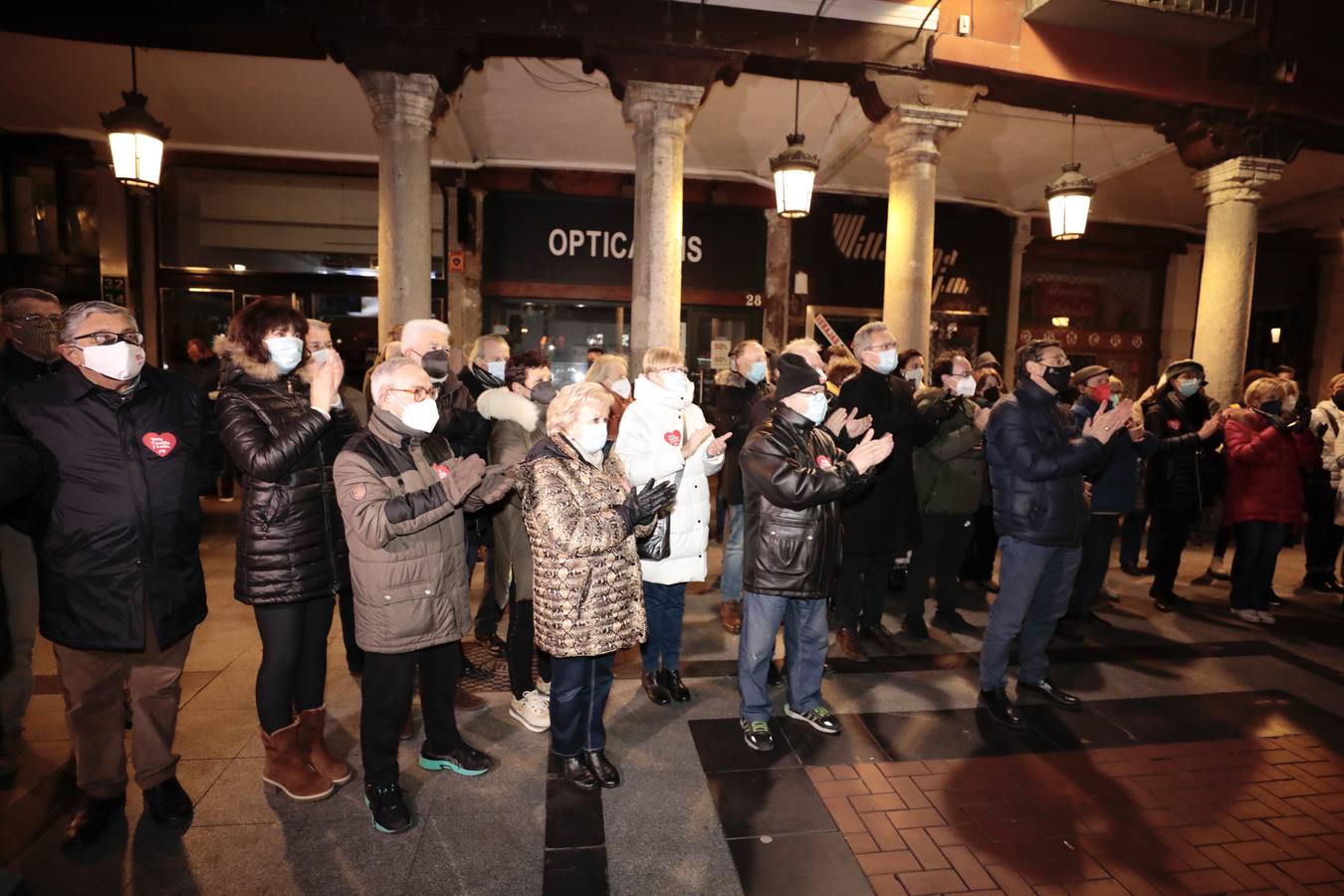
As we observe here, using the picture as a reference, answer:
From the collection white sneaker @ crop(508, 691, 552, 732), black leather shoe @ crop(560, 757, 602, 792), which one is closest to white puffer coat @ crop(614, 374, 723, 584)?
white sneaker @ crop(508, 691, 552, 732)

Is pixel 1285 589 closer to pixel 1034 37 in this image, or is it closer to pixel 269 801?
pixel 1034 37

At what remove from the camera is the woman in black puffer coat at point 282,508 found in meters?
2.89

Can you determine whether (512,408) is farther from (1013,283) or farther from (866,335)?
(1013,283)

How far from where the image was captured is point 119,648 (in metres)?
2.82

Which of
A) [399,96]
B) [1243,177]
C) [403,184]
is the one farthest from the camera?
[1243,177]

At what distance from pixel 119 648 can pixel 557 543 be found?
1799mm

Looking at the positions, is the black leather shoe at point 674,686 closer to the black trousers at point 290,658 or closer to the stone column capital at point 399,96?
the black trousers at point 290,658

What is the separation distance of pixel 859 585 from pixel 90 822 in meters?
4.34

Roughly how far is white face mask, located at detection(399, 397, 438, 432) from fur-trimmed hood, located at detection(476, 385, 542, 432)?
1.05 metres

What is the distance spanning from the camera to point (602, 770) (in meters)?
3.34

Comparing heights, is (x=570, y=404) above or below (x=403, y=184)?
below

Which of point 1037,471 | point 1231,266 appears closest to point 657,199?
point 1037,471

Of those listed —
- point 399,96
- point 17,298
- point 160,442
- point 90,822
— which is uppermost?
point 399,96

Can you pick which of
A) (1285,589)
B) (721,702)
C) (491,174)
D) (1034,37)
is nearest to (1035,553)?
(721,702)
